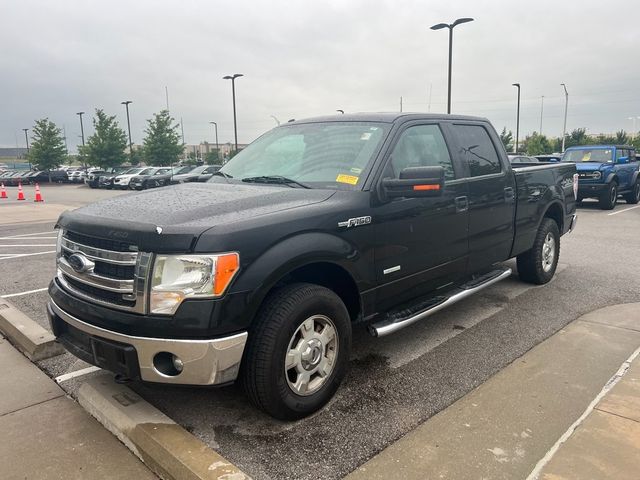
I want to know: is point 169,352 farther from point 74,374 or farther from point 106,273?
point 74,374

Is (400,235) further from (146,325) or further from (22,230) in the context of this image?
(22,230)

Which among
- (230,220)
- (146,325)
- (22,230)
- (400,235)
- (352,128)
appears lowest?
(22,230)

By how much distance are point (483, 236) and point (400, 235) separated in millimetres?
1342

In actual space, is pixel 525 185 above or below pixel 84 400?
above

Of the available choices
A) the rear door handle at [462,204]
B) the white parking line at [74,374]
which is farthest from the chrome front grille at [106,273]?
the rear door handle at [462,204]

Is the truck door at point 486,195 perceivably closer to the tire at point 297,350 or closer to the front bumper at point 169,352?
the tire at point 297,350

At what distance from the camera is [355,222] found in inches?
126

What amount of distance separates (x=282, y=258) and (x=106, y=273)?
0.96m

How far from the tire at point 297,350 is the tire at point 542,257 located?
337cm

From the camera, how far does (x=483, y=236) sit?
4.52 m

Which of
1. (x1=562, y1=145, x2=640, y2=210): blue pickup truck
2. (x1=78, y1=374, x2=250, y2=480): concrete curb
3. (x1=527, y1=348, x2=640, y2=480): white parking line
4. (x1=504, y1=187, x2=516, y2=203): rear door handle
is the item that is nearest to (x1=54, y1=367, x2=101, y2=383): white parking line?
(x1=78, y1=374, x2=250, y2=480): concrete curb

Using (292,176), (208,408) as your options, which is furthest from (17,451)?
(292,176)

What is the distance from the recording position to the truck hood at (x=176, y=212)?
2545mm

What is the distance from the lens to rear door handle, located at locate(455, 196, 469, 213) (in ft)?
13.5
